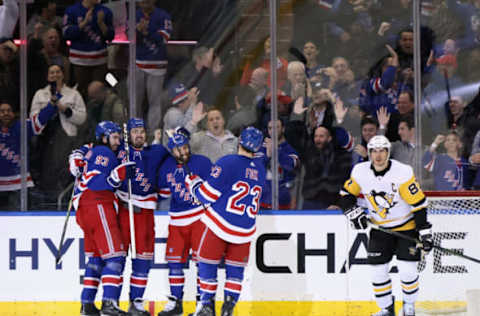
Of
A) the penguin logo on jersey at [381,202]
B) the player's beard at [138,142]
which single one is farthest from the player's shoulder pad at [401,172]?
the player's beard at [138,142]

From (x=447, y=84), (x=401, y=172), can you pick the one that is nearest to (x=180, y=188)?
(x=401, y=172)

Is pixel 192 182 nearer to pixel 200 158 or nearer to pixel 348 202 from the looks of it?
pixel 200 158

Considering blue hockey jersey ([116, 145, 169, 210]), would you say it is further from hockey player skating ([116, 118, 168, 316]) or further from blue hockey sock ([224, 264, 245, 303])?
blue hockey sock ([224, 264, 245, 303])

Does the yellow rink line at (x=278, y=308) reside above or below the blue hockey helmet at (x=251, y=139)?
below

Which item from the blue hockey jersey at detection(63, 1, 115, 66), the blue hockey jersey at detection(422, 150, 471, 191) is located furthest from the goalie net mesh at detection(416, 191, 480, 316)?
the blue hockey jersey at detection(63, 1, 115, 66)

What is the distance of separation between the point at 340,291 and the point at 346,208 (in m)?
0.77

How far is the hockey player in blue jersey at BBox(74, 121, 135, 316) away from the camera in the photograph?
5.73 m

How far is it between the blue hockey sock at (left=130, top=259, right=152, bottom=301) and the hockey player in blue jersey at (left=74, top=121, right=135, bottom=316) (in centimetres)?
15

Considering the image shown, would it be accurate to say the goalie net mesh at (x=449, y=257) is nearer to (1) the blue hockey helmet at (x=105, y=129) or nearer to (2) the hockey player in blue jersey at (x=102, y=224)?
(2) the hockey player in blue jersey at (x=102, y=224)

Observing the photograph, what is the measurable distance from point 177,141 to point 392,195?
150 cm

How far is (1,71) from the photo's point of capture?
6.37 meters

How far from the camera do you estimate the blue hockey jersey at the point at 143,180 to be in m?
5.96

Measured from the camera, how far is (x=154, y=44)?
6.48m

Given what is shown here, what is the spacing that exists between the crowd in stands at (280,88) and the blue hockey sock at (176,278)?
88 centimetres
